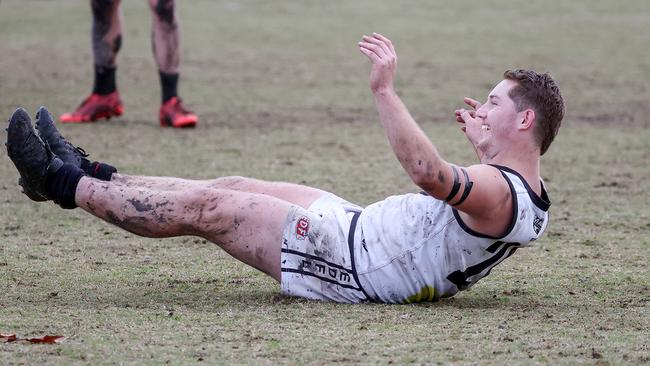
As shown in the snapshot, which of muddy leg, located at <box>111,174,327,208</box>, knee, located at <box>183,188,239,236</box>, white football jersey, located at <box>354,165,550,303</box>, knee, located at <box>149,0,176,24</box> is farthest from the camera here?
knee, located at <box>149,0,176,24</box>

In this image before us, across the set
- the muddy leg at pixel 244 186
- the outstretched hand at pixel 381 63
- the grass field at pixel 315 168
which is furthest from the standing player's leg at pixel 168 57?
the outstretched hand at pixel 381 63

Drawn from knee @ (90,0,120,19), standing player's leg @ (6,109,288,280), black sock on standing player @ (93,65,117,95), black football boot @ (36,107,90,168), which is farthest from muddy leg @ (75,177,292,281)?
knee @ (90,0,120,19)

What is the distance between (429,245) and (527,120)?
0.62m

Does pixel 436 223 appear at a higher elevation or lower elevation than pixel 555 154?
higher

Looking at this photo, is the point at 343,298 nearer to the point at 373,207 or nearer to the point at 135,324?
the point at 373,207

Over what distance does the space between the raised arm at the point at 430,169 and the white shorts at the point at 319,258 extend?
0.50 metres

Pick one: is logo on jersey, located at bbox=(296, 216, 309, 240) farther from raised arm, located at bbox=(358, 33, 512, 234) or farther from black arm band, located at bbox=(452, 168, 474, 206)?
black arm band, located at bbox=(452, 168, 474, 206)

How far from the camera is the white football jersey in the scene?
451 cm

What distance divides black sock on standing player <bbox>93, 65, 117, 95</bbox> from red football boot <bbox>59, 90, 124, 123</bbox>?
0.05 meters

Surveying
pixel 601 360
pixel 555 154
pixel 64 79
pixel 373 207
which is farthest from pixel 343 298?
pixel 64 79

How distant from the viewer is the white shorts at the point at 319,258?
4.60m

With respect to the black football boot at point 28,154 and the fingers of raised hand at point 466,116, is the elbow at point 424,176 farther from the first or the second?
the black football boot at point 28,154

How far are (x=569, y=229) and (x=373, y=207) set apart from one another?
1.99 meters

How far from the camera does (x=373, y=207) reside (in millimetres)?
4770
